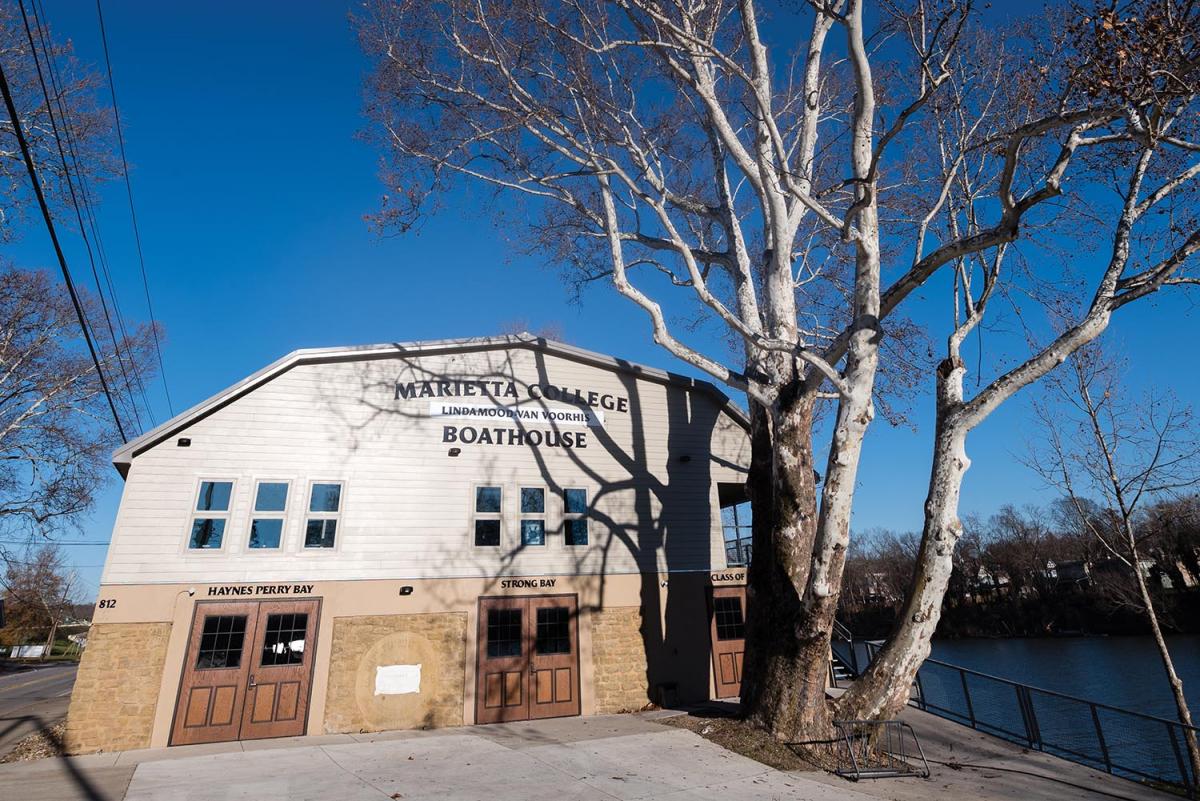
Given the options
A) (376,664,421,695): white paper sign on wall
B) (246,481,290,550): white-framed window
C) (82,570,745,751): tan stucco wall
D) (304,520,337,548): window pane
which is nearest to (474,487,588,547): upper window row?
(82,570,745,751): tan stucco wall

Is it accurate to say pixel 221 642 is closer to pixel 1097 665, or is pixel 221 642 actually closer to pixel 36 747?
pixel 36 747

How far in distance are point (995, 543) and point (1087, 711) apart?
51272 mm

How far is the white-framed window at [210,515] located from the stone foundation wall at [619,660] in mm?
6647

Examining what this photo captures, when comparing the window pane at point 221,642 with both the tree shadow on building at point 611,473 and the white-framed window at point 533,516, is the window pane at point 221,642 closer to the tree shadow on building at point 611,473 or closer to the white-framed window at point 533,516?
the tree shadow on building at point 611,473

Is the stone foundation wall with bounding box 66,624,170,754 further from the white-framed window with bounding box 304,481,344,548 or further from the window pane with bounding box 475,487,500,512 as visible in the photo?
the window pane with bounding box 475,487,500,512

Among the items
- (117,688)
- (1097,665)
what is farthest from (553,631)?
(1097,665)

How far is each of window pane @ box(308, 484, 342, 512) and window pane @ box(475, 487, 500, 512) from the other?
243 cm

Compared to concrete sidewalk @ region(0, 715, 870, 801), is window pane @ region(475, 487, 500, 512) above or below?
above

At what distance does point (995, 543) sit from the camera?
62.3 m

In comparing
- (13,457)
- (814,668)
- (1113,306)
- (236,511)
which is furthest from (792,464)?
(13,457)

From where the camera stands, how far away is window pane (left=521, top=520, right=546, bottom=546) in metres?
12.1

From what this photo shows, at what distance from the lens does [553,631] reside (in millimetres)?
11695

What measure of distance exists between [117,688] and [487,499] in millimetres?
6171

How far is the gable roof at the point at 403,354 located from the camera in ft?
34.8
